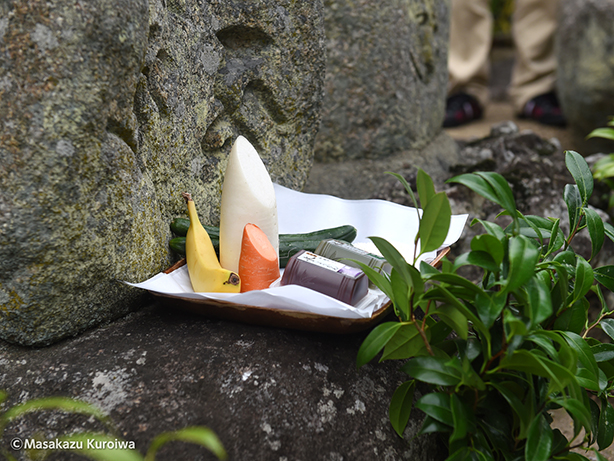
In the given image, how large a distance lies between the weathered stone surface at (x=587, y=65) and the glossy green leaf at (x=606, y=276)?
9.04 ft

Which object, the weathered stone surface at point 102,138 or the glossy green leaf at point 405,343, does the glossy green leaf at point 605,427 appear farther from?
the weathered stone surface at point 102,138

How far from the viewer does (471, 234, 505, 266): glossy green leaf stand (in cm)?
83

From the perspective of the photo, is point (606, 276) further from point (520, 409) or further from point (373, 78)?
point (373, 78)

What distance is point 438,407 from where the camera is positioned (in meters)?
0.86

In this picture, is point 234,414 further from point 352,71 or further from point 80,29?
point 352,71

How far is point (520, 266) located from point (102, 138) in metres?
0.80

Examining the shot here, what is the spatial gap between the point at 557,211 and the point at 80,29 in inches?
73.4

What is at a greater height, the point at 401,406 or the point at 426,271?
the point at 426,271

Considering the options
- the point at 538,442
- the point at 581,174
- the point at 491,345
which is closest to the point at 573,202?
the point at 581,174

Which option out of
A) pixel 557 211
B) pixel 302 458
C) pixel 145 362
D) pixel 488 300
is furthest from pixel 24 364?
pixel 557 211

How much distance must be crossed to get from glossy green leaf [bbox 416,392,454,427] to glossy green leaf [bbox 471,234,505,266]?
10.0 inches

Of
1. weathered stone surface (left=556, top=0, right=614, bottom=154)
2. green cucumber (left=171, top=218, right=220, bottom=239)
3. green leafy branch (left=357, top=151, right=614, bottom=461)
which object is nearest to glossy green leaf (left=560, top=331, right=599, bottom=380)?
green leafy branch (left=357, top=151, right=614, bottom=461)

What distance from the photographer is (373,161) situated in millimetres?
2428

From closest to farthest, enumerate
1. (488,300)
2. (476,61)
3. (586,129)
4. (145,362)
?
1. (488,300)
2. (145,362)
3. (586,129)
4. (476,61)
